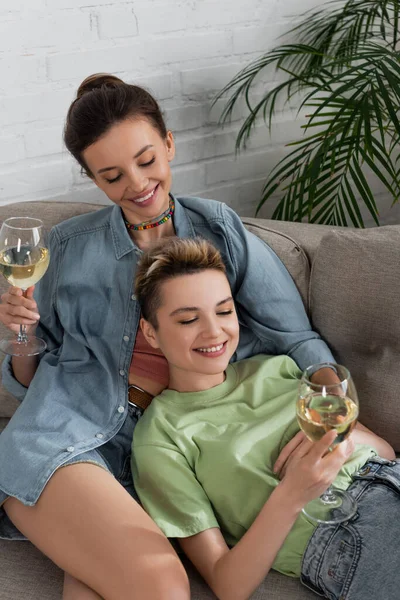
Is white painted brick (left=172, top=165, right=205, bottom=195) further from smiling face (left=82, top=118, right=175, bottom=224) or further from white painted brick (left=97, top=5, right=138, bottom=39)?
smiling face (left=82, top=118, right=175, bottom=224)

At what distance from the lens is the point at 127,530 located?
161cm

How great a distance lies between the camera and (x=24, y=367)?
2059mm

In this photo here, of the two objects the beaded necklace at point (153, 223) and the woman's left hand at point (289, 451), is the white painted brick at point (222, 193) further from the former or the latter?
the woman's left hand at point (289, 451)

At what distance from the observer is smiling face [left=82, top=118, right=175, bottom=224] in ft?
6.24

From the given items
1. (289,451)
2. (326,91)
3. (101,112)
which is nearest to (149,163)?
(101,112)

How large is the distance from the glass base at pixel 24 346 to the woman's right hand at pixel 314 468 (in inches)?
28.5

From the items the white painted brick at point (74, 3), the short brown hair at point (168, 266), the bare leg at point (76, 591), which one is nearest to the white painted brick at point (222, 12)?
the white painted brick at point (74, 3)

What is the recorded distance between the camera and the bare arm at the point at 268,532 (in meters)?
1.45

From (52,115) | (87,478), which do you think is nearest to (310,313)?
(87,478)

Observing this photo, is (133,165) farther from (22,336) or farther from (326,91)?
(326,91)

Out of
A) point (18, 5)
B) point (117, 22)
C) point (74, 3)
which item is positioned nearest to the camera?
point (18, 5)

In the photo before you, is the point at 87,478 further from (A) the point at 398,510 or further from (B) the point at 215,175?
(B) the point at 215,175

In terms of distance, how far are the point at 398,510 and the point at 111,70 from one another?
163cm

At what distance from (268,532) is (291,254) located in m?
0.80
